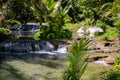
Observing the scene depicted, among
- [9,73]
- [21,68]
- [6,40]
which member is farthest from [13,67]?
[6,40]

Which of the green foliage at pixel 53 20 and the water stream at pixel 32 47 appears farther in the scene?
the green foliage at pixel 53 20

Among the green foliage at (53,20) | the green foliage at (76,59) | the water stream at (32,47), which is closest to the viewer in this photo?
the green foliage at (76,59)

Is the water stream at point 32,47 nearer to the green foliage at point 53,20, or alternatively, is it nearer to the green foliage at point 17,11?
the green foliage at point 53,20

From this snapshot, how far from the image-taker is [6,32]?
75.6ft

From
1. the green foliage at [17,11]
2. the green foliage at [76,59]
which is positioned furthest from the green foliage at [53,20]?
the green foliage at [76,59]

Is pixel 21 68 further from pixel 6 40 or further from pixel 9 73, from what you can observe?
pixel 6 40

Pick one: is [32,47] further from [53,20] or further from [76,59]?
[76,59]

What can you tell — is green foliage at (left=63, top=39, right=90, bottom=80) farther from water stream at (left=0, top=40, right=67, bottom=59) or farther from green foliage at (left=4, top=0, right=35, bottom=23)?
green foliage at (left=4, top=0, right=35, bottom=23)

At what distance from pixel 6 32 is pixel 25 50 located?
425 centimetres

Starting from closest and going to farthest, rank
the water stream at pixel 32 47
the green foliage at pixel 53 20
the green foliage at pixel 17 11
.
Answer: the water stream at pixel 32 47 → the green foliage at pixel 53 20 → the green foliage at pixel 17 11

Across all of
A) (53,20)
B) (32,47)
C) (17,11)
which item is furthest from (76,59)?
(17,11)

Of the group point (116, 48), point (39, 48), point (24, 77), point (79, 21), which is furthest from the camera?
point (79, 21)

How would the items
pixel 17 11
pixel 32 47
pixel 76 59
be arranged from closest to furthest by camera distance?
pixel 76 59, pixel 32 47, pixel 17 11

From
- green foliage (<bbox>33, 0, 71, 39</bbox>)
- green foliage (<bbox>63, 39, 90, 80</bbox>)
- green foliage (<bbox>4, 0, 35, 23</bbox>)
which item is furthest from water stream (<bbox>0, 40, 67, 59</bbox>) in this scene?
green foliage (<bbox>63, 39, 90, 80</bbox>)
